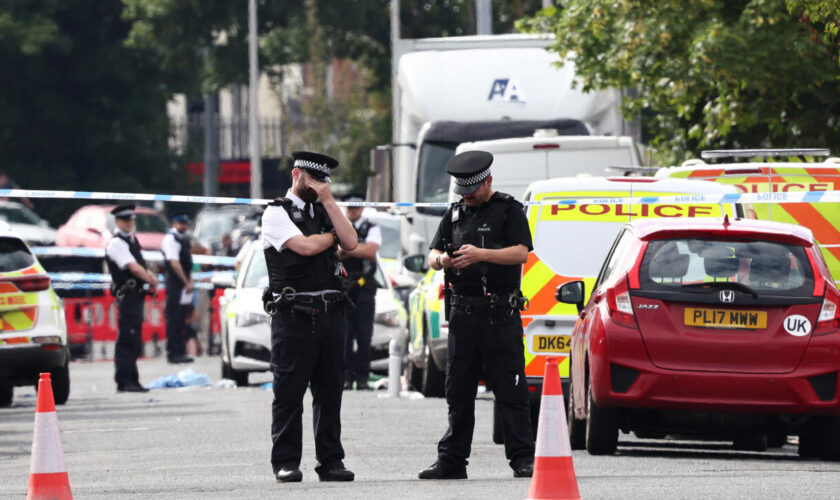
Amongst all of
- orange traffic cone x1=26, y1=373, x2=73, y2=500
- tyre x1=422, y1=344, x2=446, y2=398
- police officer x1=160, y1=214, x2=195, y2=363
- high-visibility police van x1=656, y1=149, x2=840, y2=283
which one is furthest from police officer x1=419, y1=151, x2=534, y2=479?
police officer x1=160, y1=214, x2=195, y2=363

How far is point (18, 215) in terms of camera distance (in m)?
38.2

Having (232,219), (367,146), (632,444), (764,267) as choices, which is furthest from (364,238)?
(367,146)

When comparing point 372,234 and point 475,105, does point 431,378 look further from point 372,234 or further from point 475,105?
point 475,105

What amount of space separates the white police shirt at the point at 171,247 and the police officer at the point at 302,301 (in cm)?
1488

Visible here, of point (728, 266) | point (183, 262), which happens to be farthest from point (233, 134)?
point (728, 266)

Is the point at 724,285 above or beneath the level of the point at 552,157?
beneath

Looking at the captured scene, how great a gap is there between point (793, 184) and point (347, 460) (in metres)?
4.62

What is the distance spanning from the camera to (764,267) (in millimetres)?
11820

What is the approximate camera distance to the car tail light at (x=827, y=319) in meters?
11.6

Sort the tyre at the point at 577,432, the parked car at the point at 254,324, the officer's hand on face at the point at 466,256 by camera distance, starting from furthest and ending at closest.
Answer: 1. the parked car at the point at 254,324
2. the tyre at the point at 577,432
3. the officer's hand on face at the point at 466,256

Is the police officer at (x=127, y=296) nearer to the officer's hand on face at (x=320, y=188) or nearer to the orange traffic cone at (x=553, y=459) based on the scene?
the officer's hand on face at (x=320, y=188)

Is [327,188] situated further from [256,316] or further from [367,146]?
[367,146]

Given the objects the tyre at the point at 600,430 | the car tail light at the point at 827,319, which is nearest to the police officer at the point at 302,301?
the tyre at the point at 600,430

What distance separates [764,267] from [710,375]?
0.73 meters
